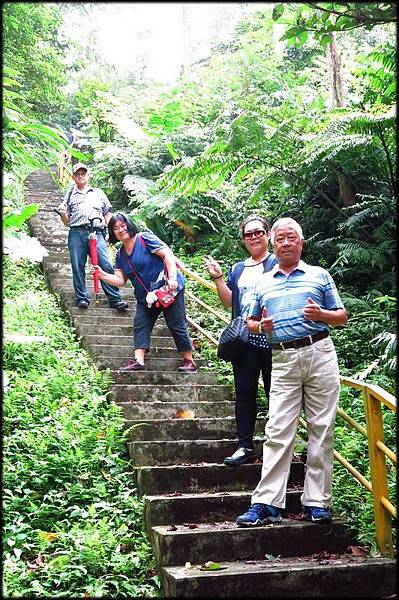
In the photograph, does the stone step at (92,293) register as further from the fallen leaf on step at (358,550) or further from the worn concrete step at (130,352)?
the fallen leaf on step at (358,550)

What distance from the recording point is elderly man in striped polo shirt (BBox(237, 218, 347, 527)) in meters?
3.80

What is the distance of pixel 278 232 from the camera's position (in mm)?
3994

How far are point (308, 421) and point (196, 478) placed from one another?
991mm

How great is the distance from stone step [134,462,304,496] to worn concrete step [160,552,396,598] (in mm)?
786

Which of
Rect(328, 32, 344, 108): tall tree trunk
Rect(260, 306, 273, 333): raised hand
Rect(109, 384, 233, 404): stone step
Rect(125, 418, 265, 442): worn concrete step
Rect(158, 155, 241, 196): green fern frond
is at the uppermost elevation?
Rect(328, 32, 344, 108): tall tree trunk

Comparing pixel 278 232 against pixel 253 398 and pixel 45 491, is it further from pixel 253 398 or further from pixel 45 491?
pixel 45 491

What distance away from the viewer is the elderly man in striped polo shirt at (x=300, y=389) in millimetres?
3805

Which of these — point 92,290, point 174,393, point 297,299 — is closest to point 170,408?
point 174,393

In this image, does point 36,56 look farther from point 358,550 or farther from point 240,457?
point 358,550

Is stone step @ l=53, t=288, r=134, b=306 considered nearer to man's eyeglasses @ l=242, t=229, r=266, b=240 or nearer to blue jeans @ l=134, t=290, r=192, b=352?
blue jeans @ l=134, t=290, r=192, b=352

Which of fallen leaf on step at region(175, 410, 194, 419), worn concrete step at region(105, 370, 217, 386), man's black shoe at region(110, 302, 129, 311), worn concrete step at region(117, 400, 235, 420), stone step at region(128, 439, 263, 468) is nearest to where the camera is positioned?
stone step at region(128, 439, 263, 468)

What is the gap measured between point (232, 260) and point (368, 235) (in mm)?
2876

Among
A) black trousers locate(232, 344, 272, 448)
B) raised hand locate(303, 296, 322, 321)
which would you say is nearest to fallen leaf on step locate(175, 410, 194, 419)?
black trousers locate(232, 344, 272, 448)

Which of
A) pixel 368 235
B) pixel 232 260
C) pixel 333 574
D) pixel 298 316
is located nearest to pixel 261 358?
pixel 298 316
